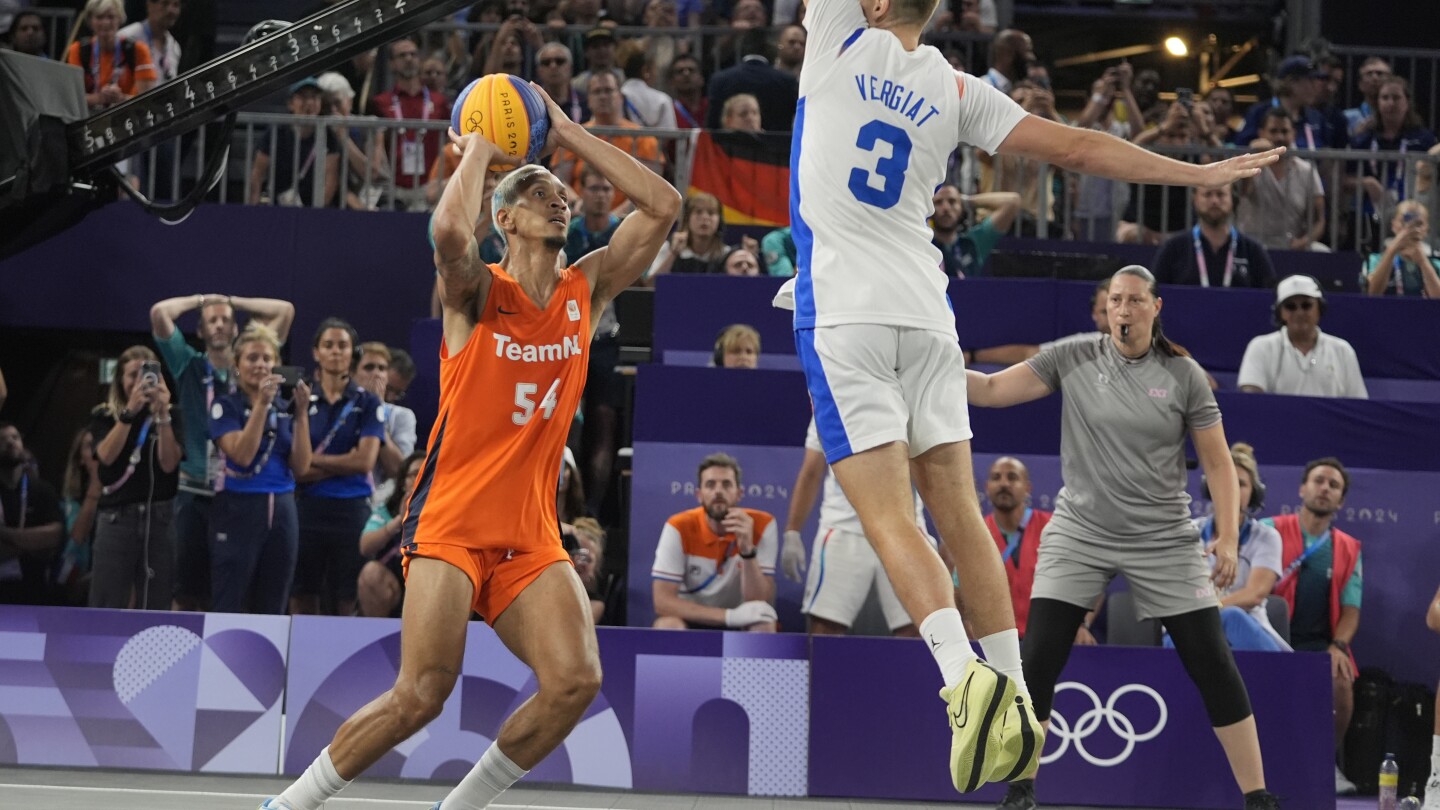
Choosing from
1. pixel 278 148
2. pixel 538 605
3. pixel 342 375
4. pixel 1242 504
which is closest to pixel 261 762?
pixel 342 375

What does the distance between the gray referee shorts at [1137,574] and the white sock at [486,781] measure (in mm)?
2599

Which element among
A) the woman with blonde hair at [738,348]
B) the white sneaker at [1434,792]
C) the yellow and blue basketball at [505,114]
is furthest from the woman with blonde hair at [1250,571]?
the yellow and blue basketball at [505,114]

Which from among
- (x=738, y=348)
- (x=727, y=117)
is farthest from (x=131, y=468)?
(x=727, y=117)

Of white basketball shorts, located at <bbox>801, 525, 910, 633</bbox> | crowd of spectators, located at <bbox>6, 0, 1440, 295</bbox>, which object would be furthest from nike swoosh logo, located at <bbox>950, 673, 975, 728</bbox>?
crowd of spectators, located at <bbox>6, 0, 1440, 295</bbox>

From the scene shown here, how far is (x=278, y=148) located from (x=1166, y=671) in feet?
26.6

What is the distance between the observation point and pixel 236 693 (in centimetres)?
775

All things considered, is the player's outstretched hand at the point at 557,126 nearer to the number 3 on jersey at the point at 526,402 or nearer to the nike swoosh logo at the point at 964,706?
the number 3 on jersey at the point at 526,402

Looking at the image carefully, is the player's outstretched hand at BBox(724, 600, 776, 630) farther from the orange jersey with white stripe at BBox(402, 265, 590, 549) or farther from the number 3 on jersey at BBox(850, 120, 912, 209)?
the number 3 on jersey at BBox(850, 120, 912, 209)

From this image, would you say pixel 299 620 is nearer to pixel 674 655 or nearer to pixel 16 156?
pixel 674 655

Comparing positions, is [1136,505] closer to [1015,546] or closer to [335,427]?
[1015,546]

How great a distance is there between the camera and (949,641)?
14.0ft

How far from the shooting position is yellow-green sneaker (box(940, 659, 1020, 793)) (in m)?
4.12

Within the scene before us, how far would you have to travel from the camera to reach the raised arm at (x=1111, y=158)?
4.38 metres

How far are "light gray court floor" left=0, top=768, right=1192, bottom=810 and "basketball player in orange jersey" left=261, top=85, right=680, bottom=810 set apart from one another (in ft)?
6.60
